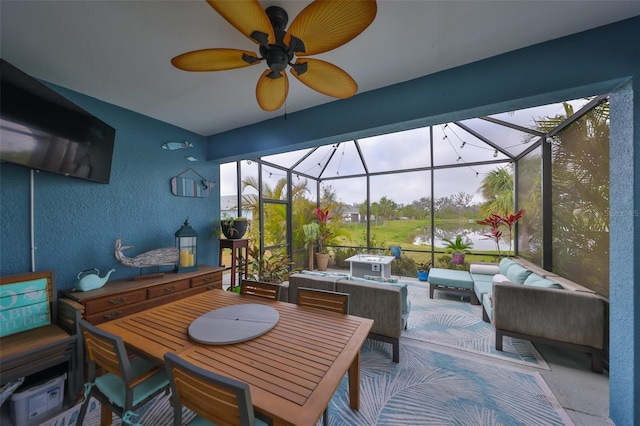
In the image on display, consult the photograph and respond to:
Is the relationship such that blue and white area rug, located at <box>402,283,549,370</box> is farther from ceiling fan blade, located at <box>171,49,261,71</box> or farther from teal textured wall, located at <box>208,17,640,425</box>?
ceiling fan blade, located at <box>171,49,261,71</box>

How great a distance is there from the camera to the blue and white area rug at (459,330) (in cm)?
233

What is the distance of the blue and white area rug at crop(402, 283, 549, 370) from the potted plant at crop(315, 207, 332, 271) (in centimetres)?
244

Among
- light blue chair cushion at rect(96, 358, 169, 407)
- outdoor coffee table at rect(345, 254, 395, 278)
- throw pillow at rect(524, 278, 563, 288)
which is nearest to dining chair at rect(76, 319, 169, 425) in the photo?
light blue chair cushion at rect(96, 358, 169, 407)

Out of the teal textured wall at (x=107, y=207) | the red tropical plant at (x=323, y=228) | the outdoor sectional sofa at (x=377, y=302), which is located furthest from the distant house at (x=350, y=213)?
the teal textured wall at (x=107, y=207)

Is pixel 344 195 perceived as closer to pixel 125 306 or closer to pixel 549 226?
pixel 549 226

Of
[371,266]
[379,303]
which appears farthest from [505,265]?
[379,303]

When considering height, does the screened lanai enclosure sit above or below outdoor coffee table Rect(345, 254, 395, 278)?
above

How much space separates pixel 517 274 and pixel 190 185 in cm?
461

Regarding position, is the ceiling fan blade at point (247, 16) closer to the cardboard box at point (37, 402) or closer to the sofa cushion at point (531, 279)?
the cardboard box at point (37, 402)

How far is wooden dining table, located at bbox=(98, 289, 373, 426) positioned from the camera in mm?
907

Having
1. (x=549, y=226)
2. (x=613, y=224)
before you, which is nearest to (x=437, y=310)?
(x=549, y=226)

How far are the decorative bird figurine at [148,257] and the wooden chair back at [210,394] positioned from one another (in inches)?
76.8

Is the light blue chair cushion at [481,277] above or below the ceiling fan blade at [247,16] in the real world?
below

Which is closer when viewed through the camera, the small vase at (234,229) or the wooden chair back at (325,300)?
the wooden chair back at (325,300)
